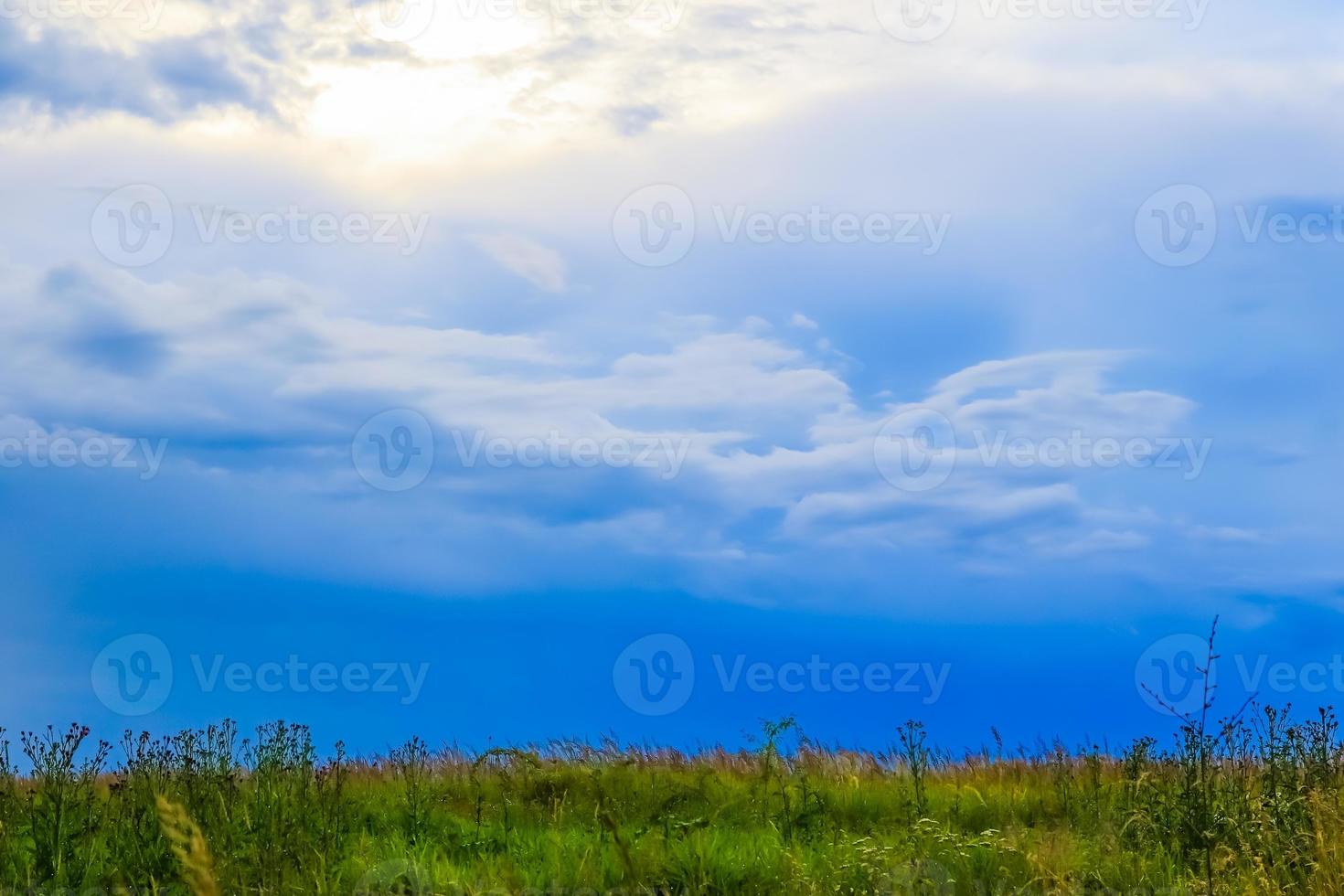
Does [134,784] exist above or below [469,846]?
above

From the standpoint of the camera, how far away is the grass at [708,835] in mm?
6840

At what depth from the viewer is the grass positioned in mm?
6840

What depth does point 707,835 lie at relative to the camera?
8281 mm

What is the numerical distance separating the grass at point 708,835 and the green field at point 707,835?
2 centimetres

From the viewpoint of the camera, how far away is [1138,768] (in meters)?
9.02

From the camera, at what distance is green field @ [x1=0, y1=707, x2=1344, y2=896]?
6.84m

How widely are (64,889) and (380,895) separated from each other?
72.3 inches

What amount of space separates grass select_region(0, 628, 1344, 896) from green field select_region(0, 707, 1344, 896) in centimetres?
2

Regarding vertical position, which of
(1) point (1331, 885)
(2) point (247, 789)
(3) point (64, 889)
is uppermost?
(2) point (247, 789)

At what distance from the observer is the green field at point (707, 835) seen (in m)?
6.84

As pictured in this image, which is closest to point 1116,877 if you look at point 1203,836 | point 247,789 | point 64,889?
point 1203,836

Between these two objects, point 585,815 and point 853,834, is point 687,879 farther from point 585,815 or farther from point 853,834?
point 585,815

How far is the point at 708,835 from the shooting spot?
27.1 ft

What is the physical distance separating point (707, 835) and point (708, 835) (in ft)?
0.06
